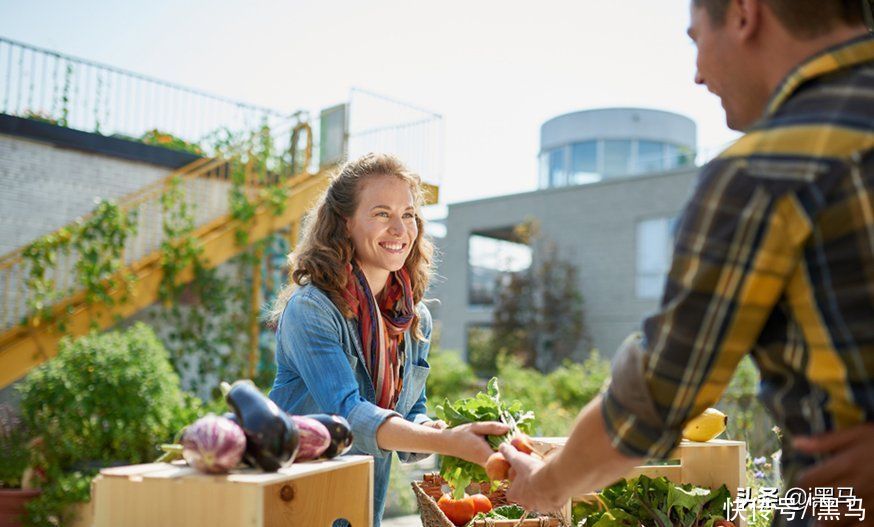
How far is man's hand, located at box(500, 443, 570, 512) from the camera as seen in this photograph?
1.80 metres

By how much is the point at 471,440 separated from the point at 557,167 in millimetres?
26953

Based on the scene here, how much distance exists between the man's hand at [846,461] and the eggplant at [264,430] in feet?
3.45

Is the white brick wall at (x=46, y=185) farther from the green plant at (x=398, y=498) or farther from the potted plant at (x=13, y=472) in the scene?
the green plant at (x=398, y=498)

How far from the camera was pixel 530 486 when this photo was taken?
1881mm

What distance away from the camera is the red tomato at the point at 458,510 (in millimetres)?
2789

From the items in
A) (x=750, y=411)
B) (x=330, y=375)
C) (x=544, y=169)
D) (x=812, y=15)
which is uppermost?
(x=544, y=169)

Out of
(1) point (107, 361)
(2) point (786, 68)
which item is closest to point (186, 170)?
(1) point (107, 361)

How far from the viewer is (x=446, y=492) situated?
3.13 m

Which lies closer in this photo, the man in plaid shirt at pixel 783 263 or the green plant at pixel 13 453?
the man in plaid shirt at pixel 783 263

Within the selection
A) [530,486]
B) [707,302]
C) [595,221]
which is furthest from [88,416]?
[595,221]

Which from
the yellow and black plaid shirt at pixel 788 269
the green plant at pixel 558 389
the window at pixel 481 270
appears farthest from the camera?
the window at pixel 481 270

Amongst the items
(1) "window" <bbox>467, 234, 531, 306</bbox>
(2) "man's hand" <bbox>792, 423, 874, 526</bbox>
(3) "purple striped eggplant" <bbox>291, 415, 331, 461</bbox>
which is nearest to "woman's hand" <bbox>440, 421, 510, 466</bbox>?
(3) "purple striped eggplant" <bbox>291, 415, 331, 461</bbox>

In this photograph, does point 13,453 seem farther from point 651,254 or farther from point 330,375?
point 651,254

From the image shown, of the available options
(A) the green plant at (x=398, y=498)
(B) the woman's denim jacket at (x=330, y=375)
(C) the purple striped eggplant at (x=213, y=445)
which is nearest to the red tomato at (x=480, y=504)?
(B) the woman's denim jacket at (x=330, y=375)
